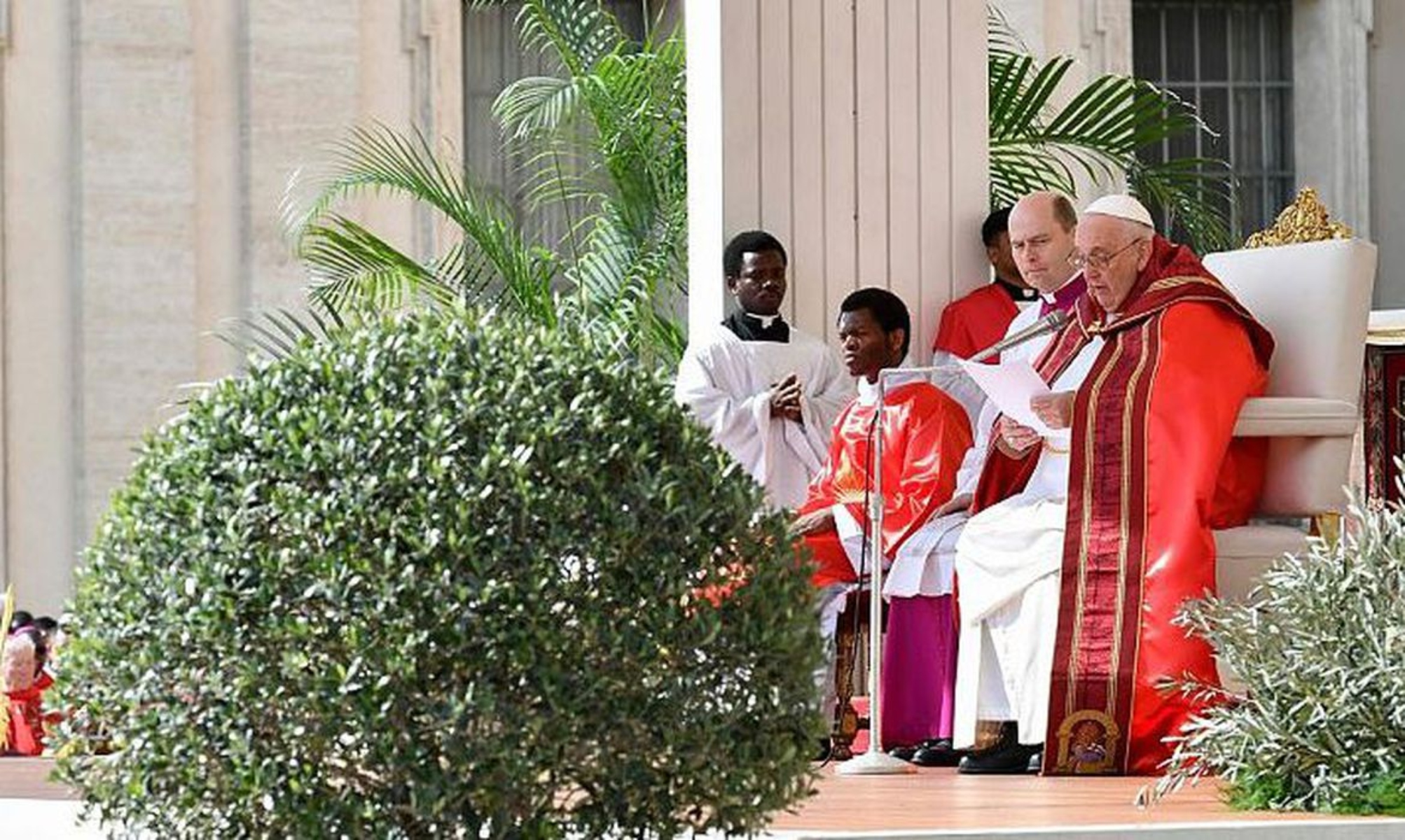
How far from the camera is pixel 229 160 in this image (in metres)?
16.9

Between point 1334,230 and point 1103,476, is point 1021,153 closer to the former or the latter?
point 1334,230

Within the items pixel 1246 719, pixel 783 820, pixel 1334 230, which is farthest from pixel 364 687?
pixel 1334 230

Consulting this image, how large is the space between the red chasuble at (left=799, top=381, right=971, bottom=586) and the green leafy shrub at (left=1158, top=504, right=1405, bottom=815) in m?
2.43

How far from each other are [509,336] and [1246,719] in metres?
2.22

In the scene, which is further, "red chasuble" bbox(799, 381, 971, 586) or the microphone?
"red chasuble" bbox(799, 381, 971, 586)

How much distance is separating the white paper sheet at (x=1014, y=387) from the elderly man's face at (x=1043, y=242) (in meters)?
0.73

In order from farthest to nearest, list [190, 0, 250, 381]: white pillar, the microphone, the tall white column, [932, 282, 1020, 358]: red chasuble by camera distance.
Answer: [190, 0, 250, 381]: white pillar, the tall white column, [932, 282, 1020, 358]: red chasuble, the microphone

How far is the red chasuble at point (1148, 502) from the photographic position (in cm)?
801

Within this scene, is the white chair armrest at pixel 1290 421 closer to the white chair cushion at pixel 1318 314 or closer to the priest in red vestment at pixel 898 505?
the white chair cushion at pixel 1318 314

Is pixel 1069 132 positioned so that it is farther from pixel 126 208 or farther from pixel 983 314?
pixel 126 208

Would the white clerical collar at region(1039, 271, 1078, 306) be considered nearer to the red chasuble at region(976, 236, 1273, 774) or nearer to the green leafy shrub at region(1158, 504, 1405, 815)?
the red chasuble at region(976, 236, 1273, 774)

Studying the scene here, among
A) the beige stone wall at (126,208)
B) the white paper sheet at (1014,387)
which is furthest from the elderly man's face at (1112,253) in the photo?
the beige stone wall at (126,208)

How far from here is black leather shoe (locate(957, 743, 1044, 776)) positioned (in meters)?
8.24

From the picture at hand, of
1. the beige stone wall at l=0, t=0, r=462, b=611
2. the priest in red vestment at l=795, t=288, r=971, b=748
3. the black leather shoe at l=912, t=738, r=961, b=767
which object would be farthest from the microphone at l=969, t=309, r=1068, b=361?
the beige stone wall at l=0, t=0, r=462, b=611
